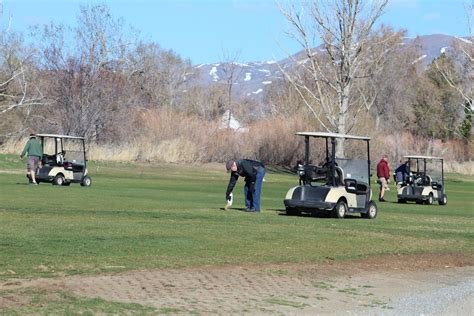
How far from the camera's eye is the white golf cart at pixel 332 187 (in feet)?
84.0

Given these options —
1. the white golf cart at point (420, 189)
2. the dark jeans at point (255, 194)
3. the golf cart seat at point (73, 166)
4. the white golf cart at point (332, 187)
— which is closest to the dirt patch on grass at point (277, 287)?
the white golf cart at point (332, 187)

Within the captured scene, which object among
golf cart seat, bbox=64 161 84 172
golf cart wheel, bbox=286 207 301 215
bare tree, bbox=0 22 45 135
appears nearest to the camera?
golf cart wheel, bbox=286 207 301 215

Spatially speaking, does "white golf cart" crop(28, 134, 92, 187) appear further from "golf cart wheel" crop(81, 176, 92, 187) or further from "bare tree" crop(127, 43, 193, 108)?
"bare tree" crop(127, 43, 193, 108)

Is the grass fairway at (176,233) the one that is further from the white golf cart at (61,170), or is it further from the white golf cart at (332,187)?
the white golf cart at (61,170)

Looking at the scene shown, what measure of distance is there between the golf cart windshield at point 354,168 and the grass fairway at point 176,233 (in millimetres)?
1290

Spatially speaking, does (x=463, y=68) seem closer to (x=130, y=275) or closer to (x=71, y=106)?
(x=71, y=106)

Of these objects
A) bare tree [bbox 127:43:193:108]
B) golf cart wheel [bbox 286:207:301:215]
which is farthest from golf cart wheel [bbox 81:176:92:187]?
bare tree [bbox 127:43:193:108]

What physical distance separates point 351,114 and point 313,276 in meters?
60.6

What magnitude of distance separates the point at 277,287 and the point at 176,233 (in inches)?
241

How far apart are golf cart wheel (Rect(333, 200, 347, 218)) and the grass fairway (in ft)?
1.13

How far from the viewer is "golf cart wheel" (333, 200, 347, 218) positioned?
84.7 ft

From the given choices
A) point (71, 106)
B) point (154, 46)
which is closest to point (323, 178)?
point (71, 106)

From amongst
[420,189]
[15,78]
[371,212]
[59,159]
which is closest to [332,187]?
[371,212]

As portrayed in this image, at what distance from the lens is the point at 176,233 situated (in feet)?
62.7
